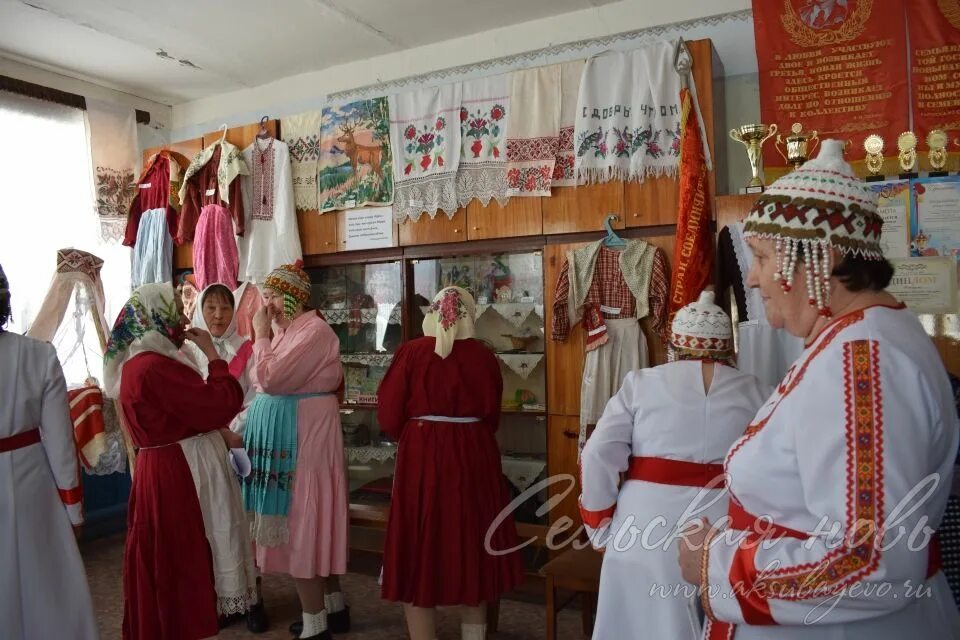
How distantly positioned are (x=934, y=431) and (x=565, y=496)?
2.94 m

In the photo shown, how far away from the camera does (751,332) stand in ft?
10.0

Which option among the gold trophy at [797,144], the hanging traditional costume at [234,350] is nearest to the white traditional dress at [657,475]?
the gold trophy at [797,144]

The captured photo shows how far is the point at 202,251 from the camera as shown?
4789 millimetres

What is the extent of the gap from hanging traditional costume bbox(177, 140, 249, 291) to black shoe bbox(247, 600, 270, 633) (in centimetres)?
219

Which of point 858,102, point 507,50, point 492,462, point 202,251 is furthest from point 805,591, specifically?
point 202,251

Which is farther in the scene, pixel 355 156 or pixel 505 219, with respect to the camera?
pixel 355 156

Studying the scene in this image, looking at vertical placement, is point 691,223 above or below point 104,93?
below

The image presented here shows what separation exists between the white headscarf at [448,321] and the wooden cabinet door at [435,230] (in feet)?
3.73

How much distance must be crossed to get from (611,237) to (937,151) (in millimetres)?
1476

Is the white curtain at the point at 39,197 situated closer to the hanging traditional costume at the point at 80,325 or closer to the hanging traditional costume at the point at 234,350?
the hanging traditional costume at the point at 80,325

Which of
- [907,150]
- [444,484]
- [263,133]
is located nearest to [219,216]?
[263,133]

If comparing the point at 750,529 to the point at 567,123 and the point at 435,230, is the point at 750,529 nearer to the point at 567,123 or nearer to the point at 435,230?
the point at 567,123

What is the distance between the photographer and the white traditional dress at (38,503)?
2.24 m

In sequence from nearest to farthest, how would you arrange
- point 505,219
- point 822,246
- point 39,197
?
point 822,246 < point 505,219 < point 39,197
